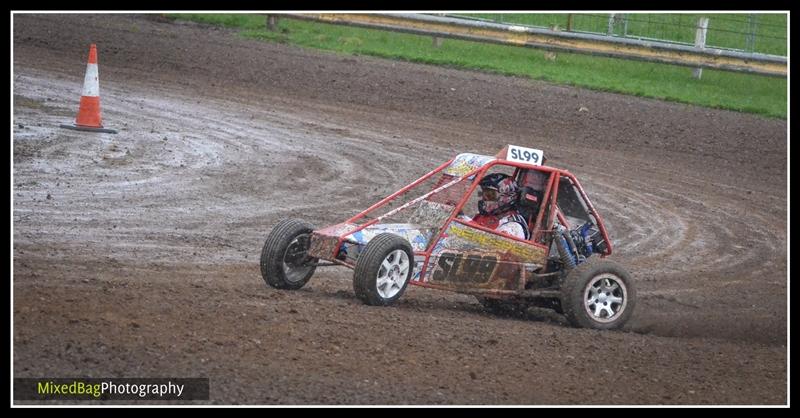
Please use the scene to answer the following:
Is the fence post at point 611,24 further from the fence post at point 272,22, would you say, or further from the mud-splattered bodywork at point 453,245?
the mud-splattered bodywork at point 453,245

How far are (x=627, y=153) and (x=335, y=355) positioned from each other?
10.3m

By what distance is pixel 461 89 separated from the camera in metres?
18.8

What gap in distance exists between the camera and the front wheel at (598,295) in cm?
850

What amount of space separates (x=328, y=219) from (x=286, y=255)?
3043 mm

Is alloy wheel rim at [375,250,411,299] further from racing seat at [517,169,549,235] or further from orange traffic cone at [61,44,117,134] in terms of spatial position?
orange traffic cone at [61,44,117,134]

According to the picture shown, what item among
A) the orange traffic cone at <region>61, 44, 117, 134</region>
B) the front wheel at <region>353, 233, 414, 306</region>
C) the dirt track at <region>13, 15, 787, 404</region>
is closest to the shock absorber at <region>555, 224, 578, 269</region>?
the dirt track at <region>13, 15, 787, 404</region>

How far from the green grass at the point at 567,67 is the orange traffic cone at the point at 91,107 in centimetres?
814

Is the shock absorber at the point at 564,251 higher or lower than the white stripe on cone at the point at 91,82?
lower

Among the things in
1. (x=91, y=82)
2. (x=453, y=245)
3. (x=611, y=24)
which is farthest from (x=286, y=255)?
(x=611, y=24)

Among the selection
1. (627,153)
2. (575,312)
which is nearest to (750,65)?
(627,153)

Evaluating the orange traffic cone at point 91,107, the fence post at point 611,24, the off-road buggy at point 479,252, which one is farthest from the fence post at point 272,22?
the off-road buggy at point 479,252

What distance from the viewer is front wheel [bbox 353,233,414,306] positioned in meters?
7.82

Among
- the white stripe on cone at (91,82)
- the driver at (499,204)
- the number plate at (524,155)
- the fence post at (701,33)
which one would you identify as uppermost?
the fence post at (701,33)

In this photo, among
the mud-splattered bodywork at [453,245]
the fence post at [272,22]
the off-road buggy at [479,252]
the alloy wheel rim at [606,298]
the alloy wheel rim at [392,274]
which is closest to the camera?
the alloy wheel rim at [392,274]
